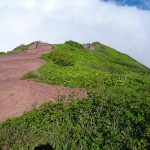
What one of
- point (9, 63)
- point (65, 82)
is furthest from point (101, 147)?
point (9, 63)

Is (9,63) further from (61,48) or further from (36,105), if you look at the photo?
(36,105)

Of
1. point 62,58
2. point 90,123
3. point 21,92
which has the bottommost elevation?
point 90,123

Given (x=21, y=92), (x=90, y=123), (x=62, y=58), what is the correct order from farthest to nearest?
(x=62, y=58) → (x=21, y=92) → (x=90, y=123)

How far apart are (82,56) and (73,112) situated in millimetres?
22621

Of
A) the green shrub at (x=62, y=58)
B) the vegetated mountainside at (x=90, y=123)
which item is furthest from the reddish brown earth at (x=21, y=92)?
the green shrub at (x=62, y=58)

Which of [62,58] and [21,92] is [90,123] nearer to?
[21,92]

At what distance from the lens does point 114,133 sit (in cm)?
2003

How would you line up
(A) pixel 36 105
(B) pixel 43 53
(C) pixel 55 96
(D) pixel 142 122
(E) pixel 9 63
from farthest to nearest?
(B) pixel 43 53 < (E) pixel 9 63 < (C) pixel 55 96 < (A) pixel 36 105 < (D) pixel 142 122

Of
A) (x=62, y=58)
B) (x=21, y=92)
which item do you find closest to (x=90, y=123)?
(x=21, y=92)

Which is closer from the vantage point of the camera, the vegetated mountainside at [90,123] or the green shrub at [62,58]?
the vegetated mountainside at [90,123]

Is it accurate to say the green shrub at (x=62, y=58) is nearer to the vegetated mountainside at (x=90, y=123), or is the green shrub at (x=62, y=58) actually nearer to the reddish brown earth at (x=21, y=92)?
the reddish brown earth at (x=21, y=92)

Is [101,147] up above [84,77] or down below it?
below

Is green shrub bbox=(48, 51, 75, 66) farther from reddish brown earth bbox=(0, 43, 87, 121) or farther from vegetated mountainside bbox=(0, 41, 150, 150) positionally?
vegetated mountainside bbox=(0, 41, 150, 150)

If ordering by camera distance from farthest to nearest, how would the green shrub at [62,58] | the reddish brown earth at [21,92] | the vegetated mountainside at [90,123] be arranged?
1. the green shrub at [62,58]
2. the reddish brown earth at [21,92]
3. the vegetated mountainside at [90,123]
